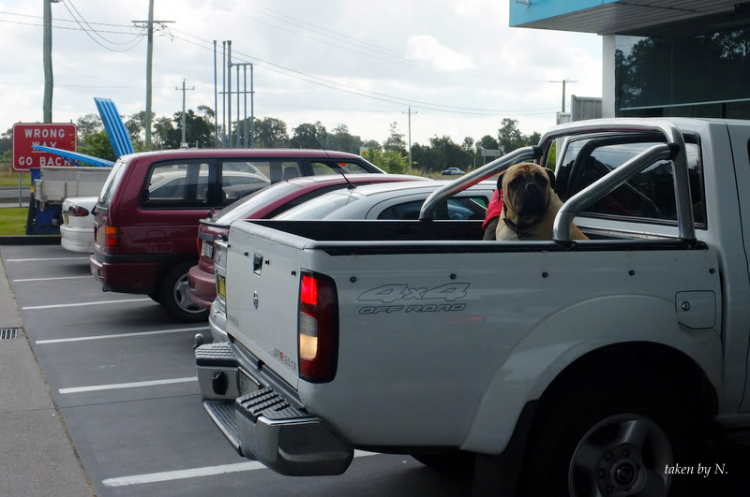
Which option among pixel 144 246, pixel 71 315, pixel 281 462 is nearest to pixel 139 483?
pixel 281 462

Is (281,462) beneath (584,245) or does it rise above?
beneath

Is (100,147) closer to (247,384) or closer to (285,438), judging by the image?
(247,384)

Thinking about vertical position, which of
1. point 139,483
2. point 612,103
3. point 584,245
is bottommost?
point 139,483

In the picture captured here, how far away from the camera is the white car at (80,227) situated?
13336mm

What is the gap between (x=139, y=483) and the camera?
4.98 metres

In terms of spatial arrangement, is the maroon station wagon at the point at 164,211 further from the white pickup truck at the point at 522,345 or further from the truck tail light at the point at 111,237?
the white pickup truck at the point at 522,345

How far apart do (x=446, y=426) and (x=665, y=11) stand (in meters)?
14.7

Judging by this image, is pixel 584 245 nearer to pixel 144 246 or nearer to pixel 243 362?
pixel 243 362

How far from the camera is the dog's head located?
4539mm

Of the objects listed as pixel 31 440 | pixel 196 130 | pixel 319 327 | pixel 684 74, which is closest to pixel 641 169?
pixel 319 327

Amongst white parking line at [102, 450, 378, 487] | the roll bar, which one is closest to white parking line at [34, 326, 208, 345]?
white parking line at [102, 450, 378, 487]

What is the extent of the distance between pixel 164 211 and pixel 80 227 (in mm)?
4648

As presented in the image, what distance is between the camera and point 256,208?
25.1ft

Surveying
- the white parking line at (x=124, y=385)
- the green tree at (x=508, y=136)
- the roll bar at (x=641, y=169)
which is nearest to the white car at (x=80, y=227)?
the white parking line at (x=124, y=385)
